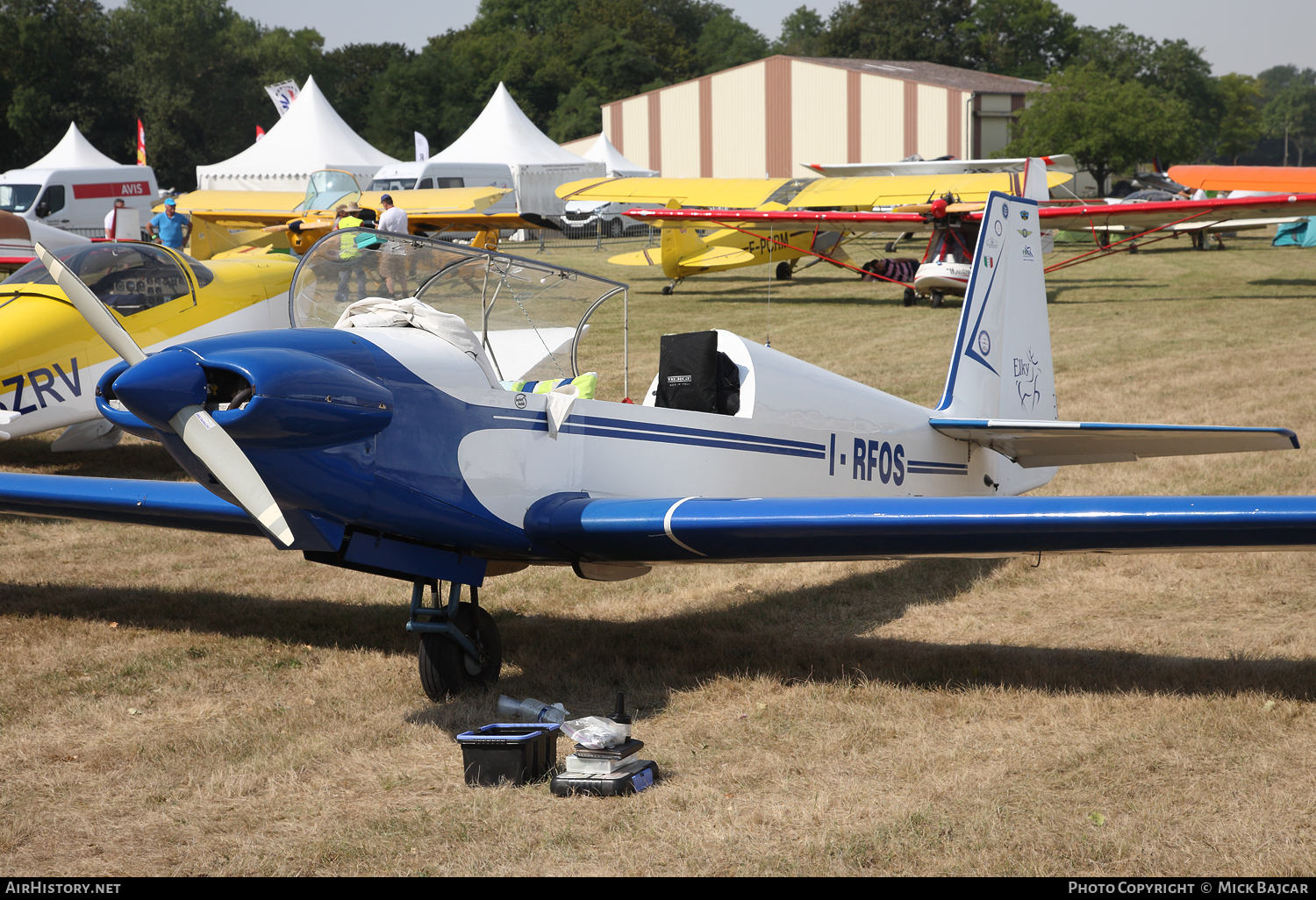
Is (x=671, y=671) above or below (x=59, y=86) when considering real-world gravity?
below

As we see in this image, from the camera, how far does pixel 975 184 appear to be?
21.7 metres

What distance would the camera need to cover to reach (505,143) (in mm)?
39594

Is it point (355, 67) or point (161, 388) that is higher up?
point (355, 67)

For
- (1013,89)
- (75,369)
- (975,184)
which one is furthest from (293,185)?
(1013,89)

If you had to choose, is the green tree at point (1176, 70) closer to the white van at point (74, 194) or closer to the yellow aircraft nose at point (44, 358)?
the white van at point (74, 194)

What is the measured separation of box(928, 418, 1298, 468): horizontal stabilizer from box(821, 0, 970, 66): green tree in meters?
93.3

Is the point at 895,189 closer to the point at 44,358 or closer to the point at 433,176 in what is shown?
the point at 44,358

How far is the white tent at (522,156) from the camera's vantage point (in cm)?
3862

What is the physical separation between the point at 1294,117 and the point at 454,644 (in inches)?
7496

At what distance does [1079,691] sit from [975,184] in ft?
60.8

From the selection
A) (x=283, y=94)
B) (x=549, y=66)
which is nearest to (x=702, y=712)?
(x=283, y=94)

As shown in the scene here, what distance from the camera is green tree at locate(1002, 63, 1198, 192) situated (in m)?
50.2

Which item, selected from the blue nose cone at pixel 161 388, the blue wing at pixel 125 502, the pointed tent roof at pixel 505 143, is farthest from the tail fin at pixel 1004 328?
the pointed tent roof at pixel 505 143

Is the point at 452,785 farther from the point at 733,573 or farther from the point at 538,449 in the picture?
the point at 733,573
